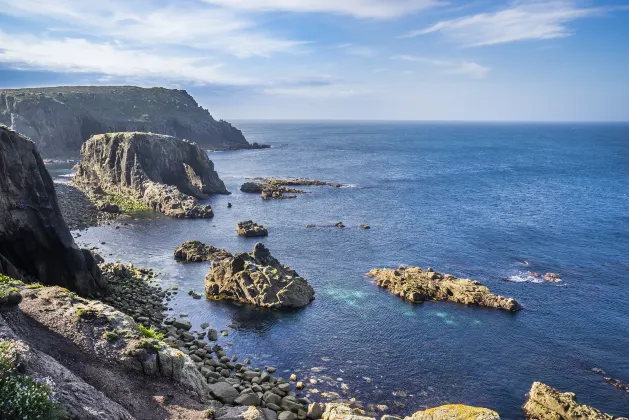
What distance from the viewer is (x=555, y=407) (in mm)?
37469

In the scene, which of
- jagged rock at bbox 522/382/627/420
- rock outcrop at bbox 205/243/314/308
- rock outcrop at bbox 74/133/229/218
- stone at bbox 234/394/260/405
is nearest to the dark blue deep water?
jagged rock at bbox 522/382/627/420

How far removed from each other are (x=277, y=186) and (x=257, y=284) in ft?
267

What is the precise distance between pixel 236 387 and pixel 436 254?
50207 millimetres

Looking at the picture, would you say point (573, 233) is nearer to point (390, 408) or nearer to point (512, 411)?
point (512, 411)

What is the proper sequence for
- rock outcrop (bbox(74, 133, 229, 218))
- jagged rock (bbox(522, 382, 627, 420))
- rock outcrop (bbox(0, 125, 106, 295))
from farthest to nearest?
rock outcrop (bbox(74, 133, 229, 218)) → rock outcrop (bbox(0, 125, 106, 295)) → jagged rock (bbox(522, 382, 627, 420))

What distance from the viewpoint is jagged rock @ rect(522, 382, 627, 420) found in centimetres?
3653

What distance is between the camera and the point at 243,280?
204 ft

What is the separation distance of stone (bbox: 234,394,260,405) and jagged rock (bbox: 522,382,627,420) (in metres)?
22.7

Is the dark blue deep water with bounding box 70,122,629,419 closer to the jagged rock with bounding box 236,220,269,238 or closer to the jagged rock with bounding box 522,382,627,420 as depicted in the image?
the jagged rock with bounding box 522,382,627,420

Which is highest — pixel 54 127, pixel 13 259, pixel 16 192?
pixel 54 127

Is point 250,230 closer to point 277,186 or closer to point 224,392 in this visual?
point 277,186

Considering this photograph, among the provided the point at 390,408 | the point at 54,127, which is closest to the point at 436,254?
the point at 390,408

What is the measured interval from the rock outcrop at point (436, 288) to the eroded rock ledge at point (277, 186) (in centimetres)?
6546

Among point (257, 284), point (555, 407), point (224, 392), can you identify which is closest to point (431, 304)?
point (257, 284)
